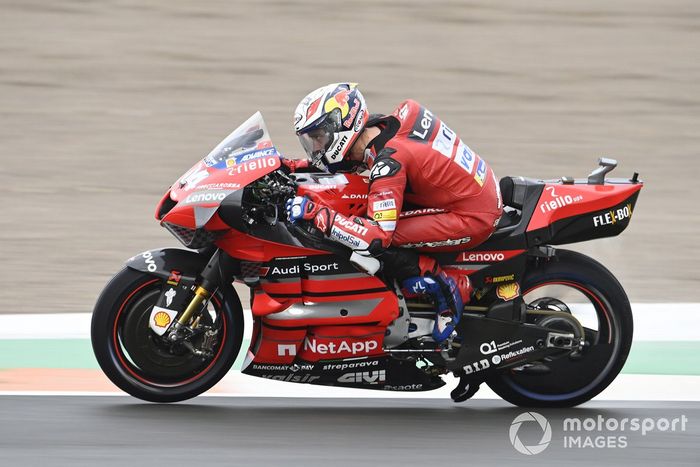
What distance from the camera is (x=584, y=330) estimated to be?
6180mm

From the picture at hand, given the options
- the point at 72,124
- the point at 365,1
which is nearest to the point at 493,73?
the point at 365,1

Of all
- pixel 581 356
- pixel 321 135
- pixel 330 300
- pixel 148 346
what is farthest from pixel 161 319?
pixel 581 356

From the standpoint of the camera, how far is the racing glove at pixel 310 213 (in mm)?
5641

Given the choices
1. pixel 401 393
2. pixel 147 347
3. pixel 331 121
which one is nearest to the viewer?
pixel 331 121

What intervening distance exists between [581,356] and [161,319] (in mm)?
2280

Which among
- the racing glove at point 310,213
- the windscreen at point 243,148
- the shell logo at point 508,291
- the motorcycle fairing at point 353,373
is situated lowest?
the motorcycle fairing at point 353,373

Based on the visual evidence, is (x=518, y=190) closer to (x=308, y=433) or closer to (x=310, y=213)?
(x=310, y=213)

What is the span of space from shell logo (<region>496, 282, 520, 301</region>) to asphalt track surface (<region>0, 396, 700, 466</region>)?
632mm

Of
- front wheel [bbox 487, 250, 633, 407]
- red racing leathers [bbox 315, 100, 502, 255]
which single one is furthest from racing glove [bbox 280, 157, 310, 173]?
front wheel [bbox 487, 250, 633, 407]

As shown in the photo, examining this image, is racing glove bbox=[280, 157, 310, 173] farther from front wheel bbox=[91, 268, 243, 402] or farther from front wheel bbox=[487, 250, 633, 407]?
front wheel bbox=[487, 250, 633, 407]

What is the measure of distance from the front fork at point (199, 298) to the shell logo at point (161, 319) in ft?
0.13

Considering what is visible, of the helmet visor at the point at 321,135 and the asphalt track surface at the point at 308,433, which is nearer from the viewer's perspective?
the asphalt track surface at the point at 308,433

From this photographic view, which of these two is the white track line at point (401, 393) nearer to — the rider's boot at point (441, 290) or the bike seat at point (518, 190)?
the rider's boot at point (441, 290)

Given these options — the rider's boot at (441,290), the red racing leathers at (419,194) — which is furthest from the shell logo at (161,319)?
the rider's boot at (441,290)
